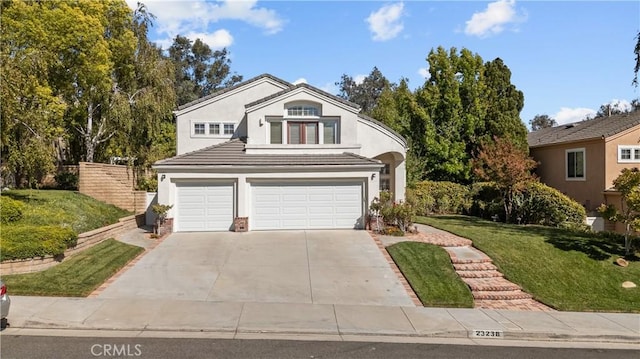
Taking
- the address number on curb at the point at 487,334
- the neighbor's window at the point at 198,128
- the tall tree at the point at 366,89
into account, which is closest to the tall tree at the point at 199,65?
the tall tree at the point at 366,89

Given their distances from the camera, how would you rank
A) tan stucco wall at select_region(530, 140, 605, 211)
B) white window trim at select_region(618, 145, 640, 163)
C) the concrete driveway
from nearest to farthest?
the concrete driveway, white window trim at select_region(618, 145, 640, 163), tan stucco wall at select_region(530, 140, 605, 211)

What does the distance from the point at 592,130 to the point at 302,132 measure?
57.6ft

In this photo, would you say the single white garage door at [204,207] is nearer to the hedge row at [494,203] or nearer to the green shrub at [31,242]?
the green shrub at [31,242]

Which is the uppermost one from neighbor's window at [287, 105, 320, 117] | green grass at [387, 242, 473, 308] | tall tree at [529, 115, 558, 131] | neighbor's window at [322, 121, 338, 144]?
tall tree at [529, 115, 558, 131]

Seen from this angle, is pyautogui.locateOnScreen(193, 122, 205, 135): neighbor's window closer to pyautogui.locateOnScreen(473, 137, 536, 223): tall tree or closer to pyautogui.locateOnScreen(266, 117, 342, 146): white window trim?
pyautogui.locateOnScreen(266, 117, 342, 146): white window trim

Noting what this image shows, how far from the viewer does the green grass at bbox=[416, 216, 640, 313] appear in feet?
37.7

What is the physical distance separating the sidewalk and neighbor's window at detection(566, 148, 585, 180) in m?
16.5

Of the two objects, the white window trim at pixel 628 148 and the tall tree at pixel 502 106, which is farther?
the tall tree at pixel 502 106

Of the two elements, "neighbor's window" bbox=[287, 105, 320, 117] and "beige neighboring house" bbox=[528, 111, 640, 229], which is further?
"beige neighboring house" bbox=[528, 111, 640, 229]

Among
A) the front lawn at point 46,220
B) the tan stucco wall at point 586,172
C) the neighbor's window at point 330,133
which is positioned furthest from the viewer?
the tan stucco wall at point 586,172

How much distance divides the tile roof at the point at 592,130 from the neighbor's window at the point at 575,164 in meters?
0.78

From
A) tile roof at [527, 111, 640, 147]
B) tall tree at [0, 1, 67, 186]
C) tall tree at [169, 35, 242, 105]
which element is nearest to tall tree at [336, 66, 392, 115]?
tall tree at [169, 35, 242, 105]

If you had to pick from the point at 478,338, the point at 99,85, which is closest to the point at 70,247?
the point at 478,338

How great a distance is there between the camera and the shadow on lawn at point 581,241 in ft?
47.8
